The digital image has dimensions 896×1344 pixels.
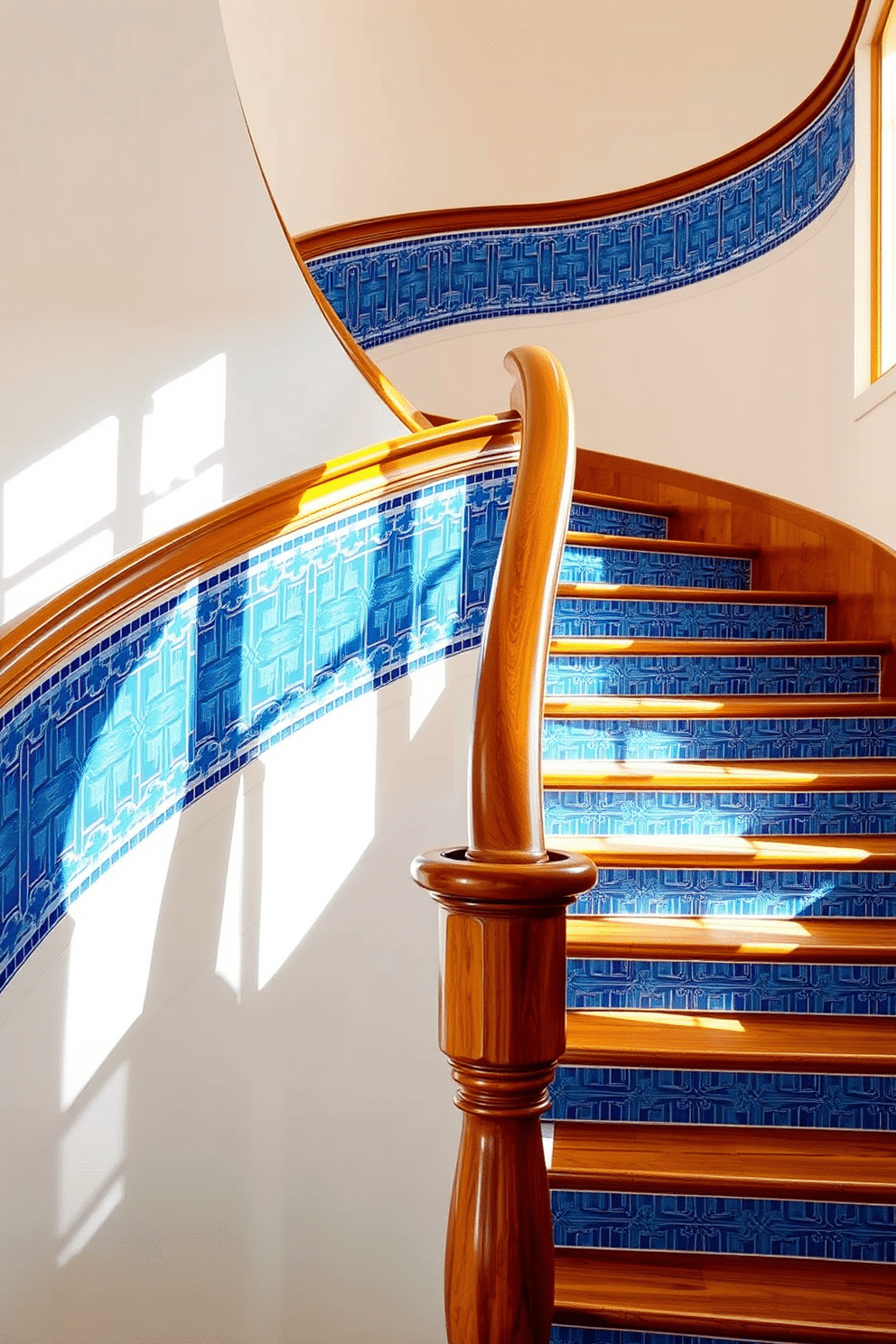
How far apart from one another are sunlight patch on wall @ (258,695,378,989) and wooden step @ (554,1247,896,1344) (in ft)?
2.91

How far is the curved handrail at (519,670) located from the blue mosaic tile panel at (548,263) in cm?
333

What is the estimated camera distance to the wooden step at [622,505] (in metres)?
3.89

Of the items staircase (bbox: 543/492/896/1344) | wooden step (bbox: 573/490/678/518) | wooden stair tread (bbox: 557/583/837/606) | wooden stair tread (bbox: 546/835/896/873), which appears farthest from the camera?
wooden step (bbox: 573/490/678/518)

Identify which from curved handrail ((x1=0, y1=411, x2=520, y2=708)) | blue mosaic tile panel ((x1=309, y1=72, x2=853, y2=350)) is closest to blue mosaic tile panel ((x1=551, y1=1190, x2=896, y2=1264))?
curved handrail ((x1=0, y1=411, x2=520, y2=708))

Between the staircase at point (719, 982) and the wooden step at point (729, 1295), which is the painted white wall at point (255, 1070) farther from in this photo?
the wooden step at point (729, 1295)

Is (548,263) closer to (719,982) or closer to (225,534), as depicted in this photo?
(225,534)

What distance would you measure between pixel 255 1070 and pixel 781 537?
105 inches

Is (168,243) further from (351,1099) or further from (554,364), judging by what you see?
(351,1099)

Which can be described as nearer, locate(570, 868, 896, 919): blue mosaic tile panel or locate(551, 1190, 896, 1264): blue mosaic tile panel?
locate(551, 1190, 896, 1264): blue mosaic tile panel

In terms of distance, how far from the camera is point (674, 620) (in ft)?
11.1

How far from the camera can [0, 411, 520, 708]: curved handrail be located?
2.15 meters

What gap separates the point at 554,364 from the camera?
264 centimetres

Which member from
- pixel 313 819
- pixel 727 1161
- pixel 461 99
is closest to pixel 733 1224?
Answer: pixel 727 1161

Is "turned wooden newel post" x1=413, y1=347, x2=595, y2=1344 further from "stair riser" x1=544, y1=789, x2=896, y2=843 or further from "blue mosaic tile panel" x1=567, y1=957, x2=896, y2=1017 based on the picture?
"stair riser" x1=544, y1=789, x2=896, y2=843
